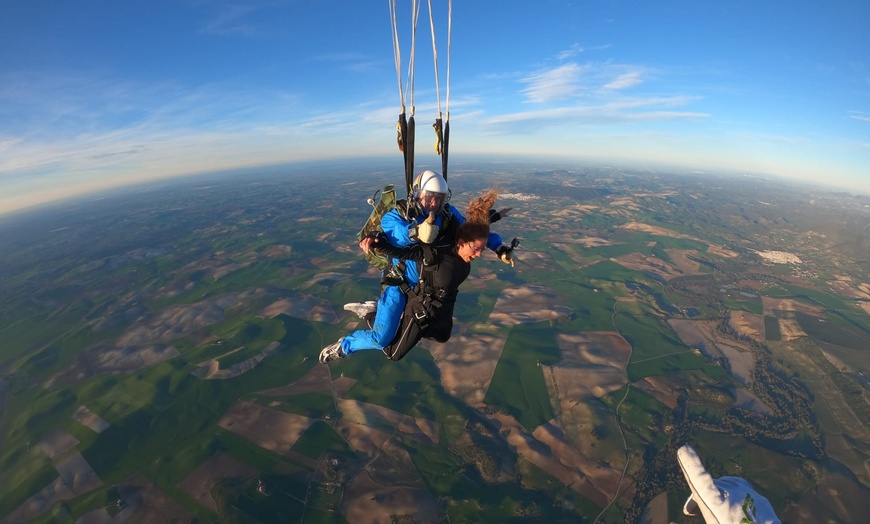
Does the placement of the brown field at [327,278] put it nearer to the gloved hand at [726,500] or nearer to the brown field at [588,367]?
the brown field at [588,367]

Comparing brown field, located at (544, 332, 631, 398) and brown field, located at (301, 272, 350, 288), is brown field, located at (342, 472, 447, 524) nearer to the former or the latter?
brown field, located at (544, 332, 631, 398)

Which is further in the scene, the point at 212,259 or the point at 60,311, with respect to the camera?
the point at 212,259

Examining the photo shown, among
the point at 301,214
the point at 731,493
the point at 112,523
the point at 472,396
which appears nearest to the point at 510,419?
the point at 472,396

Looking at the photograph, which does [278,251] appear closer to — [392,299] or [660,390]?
[660,390]

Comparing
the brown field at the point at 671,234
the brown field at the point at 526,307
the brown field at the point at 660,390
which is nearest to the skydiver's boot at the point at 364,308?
the brown field at the point at 660,390

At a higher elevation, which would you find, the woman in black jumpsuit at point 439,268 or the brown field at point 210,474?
the woman in black jumpsuit at point 439,268

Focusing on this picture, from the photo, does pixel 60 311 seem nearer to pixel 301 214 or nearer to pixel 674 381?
pixel 301 214

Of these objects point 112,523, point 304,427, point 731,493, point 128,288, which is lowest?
point 112,523

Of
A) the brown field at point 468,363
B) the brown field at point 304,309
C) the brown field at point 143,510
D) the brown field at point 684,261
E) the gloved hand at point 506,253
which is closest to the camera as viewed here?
the gloved hand at point 506,253
